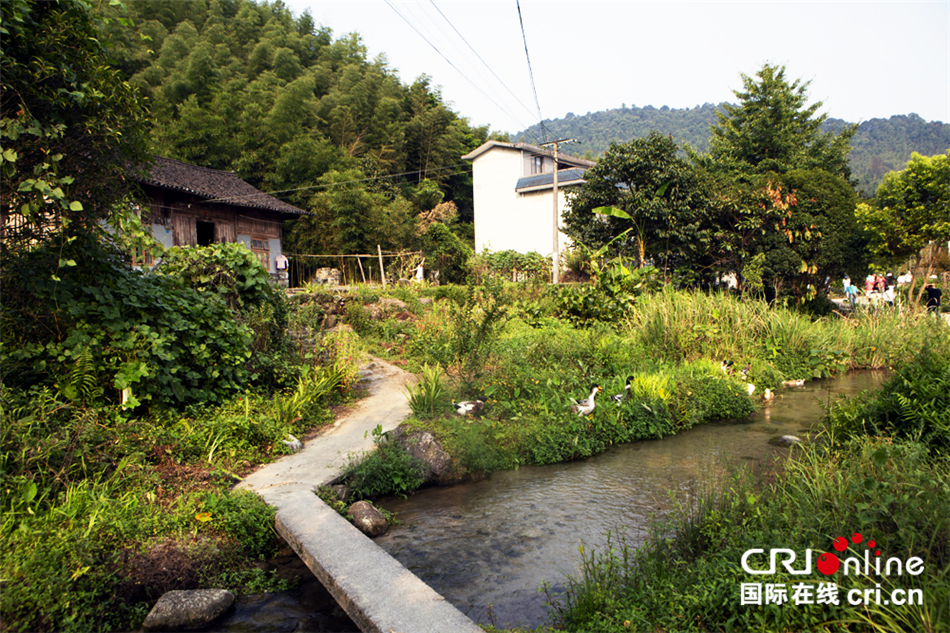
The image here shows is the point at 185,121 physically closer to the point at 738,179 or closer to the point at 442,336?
the point at 442,336

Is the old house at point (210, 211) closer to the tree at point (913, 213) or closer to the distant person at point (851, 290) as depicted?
the tree at point (913, 213)

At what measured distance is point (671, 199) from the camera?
51.6 feet

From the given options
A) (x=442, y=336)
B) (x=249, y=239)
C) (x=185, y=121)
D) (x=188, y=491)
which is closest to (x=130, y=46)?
(x=185, y=121)

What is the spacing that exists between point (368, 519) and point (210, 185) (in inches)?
700

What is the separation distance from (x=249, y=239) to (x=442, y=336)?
13587mm

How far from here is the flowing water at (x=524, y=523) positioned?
3623mm

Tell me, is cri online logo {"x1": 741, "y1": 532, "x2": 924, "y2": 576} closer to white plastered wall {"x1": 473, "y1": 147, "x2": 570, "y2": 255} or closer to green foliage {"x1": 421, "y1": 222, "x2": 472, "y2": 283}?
green foliage {"x1": 421, "y1": 222, "x2": 472, "y2": 283}

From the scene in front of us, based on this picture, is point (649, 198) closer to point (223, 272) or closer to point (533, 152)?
point (223, 272)

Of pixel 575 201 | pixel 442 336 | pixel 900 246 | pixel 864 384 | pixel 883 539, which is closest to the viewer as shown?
pixel 883 539

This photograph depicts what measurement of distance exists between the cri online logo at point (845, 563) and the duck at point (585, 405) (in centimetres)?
411

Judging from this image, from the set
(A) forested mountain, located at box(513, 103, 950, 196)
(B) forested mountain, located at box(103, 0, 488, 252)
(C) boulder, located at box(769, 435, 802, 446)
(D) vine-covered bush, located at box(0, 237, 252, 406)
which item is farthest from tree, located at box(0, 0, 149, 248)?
(A) forested mountain, located at box(513, 103, 950, 196)

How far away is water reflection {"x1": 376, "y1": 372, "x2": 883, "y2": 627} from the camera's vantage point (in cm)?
389

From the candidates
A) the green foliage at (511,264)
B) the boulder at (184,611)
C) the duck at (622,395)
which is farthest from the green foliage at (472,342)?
the green foliage at (511,264)

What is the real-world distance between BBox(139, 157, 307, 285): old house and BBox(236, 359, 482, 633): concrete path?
11.8m
